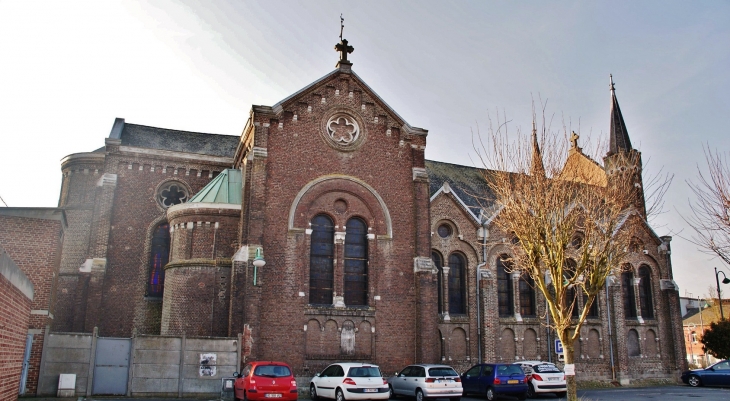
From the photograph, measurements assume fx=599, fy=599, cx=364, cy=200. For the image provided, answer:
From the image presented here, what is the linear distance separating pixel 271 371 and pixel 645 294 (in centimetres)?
2752

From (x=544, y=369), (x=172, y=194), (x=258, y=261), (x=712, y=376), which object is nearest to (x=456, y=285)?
(x=544, y=369)

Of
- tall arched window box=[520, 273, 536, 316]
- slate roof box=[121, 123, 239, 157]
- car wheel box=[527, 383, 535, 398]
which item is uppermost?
slate roof box=[121, 123, 239, 157]

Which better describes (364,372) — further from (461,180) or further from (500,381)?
(461,180)

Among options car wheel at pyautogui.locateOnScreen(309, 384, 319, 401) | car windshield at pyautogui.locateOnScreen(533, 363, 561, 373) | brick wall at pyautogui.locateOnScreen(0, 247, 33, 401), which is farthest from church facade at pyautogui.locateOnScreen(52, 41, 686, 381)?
brick wall at pyautogui.locateOnScreen(0, 247, 33, 401)

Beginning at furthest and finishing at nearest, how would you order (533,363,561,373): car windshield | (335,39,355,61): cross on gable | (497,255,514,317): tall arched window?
(497,255,514,317): tall arched window, (335,39,355,61): cross on gable, (533,363,561,373): car windshield

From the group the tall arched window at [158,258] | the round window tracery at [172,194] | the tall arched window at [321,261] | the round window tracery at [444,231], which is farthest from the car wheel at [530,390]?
the round window tracery at [172,194]

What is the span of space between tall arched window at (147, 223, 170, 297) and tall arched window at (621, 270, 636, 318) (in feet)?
88.0

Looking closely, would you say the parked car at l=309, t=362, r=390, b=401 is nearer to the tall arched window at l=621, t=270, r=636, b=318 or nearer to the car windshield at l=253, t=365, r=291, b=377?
the car windshield at l=253, t=365, r=291, b=377

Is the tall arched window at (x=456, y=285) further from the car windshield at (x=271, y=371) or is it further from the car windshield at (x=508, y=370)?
the car windshield at (x=271, y=371)

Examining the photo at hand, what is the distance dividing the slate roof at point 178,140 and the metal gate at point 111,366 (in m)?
12.7

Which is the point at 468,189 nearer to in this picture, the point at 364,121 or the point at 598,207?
the point at 364,121

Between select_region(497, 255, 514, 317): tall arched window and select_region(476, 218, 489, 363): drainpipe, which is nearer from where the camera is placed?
select_region(476, 218, 489, 363): drainpipe

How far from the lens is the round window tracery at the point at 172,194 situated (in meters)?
30.2

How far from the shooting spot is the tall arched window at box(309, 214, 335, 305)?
25.6 m
